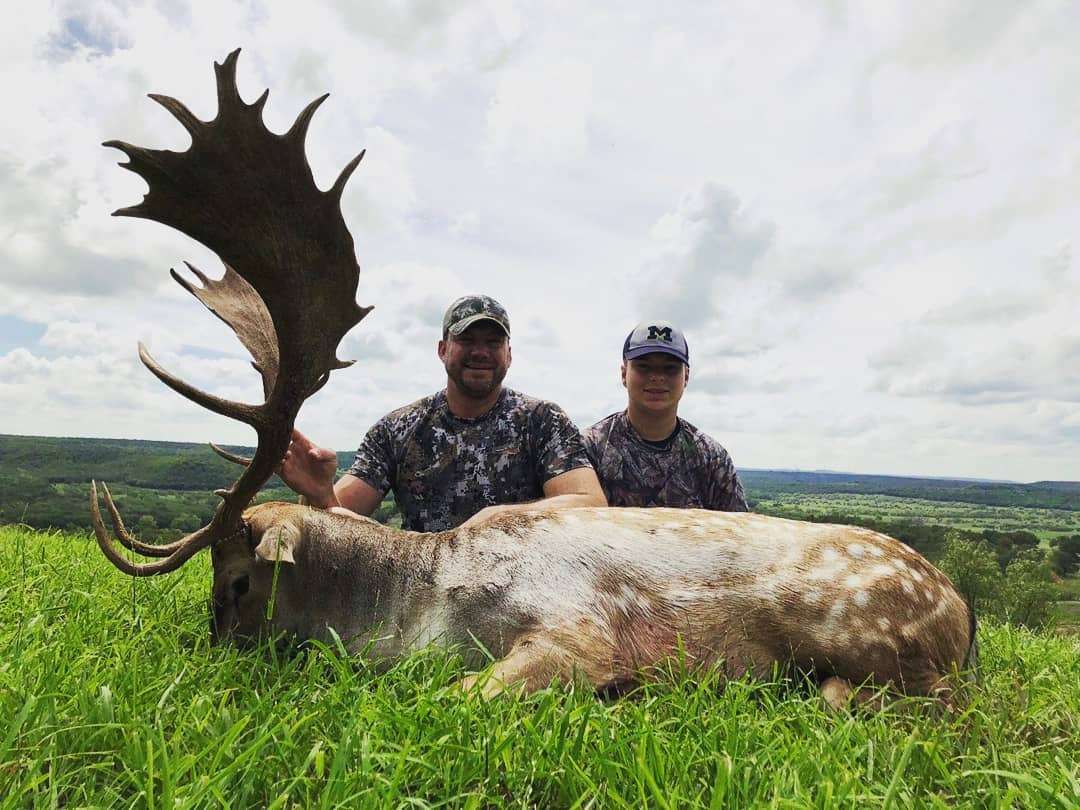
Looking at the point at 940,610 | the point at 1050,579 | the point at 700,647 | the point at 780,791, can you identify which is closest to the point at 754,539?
the point at 700,647

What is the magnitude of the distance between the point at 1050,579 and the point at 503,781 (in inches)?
2150

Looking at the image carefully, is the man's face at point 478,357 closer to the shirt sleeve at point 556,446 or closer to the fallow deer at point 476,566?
the shirt sleeve at point 556,446

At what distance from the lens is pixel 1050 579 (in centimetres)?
4509

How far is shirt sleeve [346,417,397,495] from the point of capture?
6.23 metres

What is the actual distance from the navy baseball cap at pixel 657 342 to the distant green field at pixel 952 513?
113600 millimetres

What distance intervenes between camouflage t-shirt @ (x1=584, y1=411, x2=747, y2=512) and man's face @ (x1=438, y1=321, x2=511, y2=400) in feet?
4.82

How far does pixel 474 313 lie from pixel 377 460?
1.54 m

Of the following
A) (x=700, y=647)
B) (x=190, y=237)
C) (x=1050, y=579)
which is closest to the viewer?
(x=190, y=237)

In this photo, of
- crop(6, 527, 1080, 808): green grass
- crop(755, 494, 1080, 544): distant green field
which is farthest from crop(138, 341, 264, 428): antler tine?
crop(755, 494, 1080, 544): distant green field

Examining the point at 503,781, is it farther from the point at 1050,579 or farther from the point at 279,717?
the point at 1050,579

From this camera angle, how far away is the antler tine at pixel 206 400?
3.57 m

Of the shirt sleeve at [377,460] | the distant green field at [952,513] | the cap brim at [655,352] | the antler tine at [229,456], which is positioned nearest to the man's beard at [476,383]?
the shirt sleeve at [377,460]

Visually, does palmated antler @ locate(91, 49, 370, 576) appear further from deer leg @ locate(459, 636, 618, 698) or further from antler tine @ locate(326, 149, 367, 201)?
deer leg @ locate(459, 636, 618, 698)

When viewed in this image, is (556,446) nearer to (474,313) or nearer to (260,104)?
(474,313)
